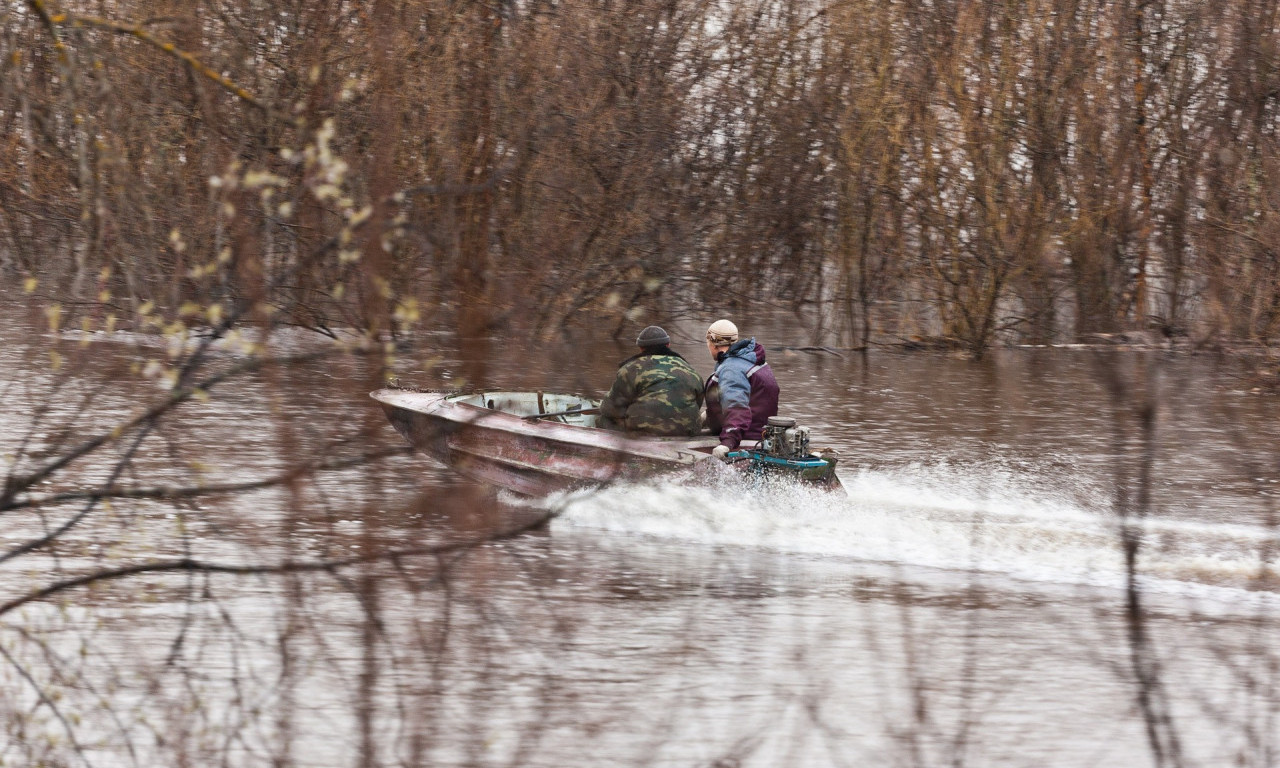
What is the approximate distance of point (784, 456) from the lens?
11.1 metres

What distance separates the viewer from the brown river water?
4684mm

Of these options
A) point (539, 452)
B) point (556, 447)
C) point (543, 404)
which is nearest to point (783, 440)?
point (556, 447)

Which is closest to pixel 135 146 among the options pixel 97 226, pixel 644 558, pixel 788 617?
pixel 644 558

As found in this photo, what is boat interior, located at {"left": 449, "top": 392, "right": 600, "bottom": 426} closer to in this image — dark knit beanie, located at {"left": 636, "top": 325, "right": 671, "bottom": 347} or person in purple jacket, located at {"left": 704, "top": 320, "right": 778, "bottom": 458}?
dark knit beanie, located at {"left": 636, "top": 325, "right": 671, "bottom": 347}

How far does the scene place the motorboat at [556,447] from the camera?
36.6 feet

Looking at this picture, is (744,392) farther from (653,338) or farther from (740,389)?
(653,338)

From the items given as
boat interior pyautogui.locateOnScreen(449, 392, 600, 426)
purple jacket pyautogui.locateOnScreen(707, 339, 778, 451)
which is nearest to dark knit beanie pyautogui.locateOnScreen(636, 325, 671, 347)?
purple jacket pyautogui.locateOnScreen(707, 339, 778, 451)

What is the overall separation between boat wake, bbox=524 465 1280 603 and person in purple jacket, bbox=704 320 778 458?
455 millimetres

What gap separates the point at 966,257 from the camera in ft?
82.4

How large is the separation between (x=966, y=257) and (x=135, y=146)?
51.2 ft

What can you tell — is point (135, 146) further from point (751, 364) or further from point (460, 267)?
point (460, 267)

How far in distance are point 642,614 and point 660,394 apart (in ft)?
9.14

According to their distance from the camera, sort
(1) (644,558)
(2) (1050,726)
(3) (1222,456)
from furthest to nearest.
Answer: (3) (1222,456)
(1) (644,558)
(2) (1050,726)

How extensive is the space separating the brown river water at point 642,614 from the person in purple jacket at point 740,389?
1.71ft
